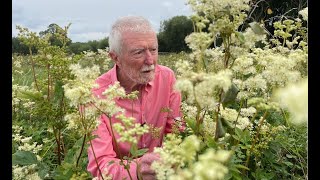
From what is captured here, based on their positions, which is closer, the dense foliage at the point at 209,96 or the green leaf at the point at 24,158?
the dense foliage at the point at 209,96

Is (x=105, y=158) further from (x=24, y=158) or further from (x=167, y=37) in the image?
(x=167, y=37)

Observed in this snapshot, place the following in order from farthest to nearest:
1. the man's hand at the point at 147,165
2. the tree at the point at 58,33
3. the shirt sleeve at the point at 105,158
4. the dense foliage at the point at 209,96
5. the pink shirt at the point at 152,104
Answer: the pink shirt at the point at 152,104
the tree at the point at 58,33
the shirt sleeve at the point at 105,158
the man's hand at the point at 147,165
the dense foliage at the point at 209,96

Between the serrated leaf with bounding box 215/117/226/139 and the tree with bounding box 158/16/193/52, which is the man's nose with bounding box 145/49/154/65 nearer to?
the tree with bounding box 158/16/193/52

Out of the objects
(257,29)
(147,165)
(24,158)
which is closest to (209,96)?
(257,29)

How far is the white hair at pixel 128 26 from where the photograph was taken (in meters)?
2.01

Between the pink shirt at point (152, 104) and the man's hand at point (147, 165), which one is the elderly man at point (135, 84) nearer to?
the pink shirt at point (152, 104)

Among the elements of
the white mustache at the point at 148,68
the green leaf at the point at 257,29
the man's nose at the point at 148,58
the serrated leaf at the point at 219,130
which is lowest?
the serrated leaf at the point at 219,130

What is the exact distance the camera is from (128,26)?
203 centimetres

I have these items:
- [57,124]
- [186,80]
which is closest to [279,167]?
[57,124]

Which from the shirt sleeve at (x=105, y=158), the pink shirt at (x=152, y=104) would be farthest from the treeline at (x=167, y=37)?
the shirt sleeve at (x=105, y=158)

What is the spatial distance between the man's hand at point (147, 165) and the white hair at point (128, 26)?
684mm

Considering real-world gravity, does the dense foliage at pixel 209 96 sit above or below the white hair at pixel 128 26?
below

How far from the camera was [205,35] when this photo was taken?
3.68 ft
